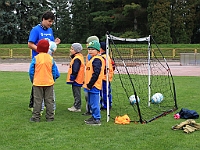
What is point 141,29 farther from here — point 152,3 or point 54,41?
point 54,41

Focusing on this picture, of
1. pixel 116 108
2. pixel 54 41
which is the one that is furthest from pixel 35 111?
pixel 116 108

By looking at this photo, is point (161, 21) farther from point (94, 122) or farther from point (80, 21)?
point (94, 122)

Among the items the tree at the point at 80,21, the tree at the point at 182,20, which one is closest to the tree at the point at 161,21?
the tree at the point at 182,20

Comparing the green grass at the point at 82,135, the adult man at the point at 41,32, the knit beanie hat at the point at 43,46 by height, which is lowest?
the green grass at the point at 82,135

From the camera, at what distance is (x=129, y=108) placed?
7.93m

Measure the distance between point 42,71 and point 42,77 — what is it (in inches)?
4.2

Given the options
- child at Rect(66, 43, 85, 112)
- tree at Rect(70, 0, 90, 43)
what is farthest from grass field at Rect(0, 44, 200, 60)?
child at Rect(66, 43, 85, 112)

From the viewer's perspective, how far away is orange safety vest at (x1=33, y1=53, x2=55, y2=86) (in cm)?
627

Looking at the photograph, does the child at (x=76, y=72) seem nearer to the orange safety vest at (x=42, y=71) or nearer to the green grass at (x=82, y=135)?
the green grass at (x=82, y=135)

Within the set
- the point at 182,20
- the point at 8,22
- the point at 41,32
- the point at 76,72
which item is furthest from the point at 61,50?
the point at 41,32

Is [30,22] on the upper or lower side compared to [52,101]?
upper

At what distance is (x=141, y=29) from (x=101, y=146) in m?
43.4

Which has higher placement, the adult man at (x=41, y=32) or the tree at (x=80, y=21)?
the tree at (x=80, y=21)

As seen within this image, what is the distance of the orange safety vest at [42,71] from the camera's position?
6266 mm
